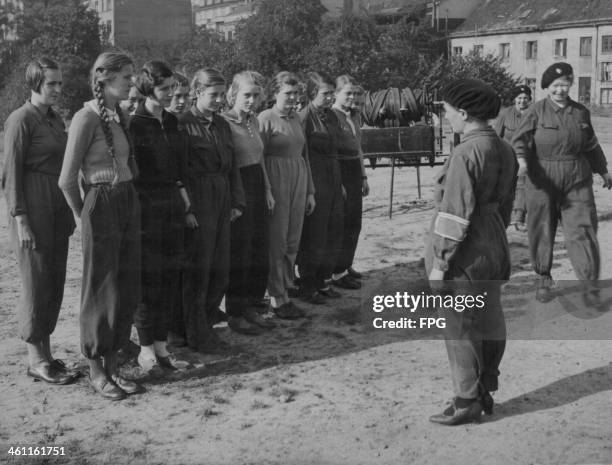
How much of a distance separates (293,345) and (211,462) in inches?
83.2

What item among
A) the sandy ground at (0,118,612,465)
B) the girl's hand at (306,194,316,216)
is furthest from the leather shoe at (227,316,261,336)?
the girl's hand at (306,194,316,216)

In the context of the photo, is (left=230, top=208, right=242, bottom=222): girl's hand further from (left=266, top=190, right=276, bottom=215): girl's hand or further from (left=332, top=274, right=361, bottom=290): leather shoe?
(left=332, top=274, right=361, bottom=290): leather shoe

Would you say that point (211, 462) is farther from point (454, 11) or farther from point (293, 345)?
point (454, 11)

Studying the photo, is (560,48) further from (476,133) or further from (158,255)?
(476,133)

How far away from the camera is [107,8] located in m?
87.1

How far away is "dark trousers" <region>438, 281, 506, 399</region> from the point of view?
4.62 meters

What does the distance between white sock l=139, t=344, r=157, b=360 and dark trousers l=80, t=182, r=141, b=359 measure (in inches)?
18.9

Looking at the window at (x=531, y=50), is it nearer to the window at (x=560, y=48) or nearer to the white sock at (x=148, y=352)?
the window at (x=560, y=48)

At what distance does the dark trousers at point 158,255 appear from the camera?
5.56m

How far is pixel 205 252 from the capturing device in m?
5.94

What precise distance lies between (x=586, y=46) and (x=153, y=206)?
51510mm

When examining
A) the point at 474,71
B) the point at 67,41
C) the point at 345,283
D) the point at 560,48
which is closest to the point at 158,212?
the point at 345,283

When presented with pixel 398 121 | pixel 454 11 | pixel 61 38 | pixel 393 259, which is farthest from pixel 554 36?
pixel 393 259

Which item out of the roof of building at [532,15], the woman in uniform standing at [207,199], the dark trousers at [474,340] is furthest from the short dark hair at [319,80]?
the roof of building at [532,15]
